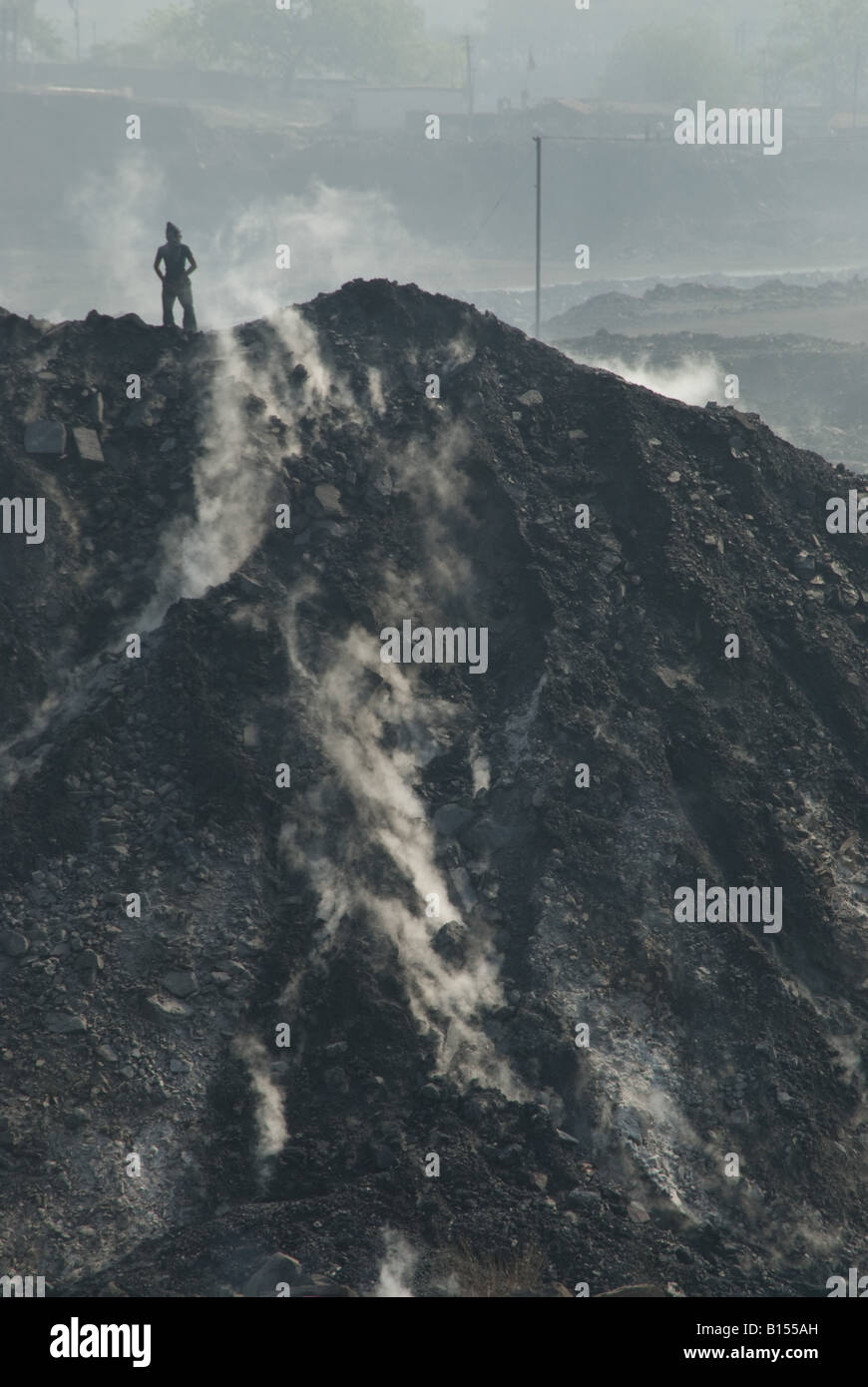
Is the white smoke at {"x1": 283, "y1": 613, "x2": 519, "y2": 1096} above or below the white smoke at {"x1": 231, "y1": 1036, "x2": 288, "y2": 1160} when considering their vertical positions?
above

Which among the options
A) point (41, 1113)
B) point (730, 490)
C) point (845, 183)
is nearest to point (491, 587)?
point (730, 490)

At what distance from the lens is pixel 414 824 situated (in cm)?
1316

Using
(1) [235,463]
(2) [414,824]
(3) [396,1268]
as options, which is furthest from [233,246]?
(3) [396,1268]

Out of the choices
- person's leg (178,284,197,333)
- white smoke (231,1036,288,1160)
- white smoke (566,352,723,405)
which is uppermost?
white smoke (566,352,723,405)

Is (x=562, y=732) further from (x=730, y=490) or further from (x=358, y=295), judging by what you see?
(x=358, y=295)

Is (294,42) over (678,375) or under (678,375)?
over

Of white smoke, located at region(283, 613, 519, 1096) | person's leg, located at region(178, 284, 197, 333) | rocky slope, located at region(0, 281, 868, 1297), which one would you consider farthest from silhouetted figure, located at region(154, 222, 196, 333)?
white smoke, located at region(283, 613, 519, 1096)

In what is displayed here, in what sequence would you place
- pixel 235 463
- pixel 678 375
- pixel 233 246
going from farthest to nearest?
pixel 233 246
pixel 678 375
pixel 235 463

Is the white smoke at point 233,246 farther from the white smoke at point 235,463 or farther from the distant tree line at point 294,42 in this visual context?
the white smoke at point 235,463

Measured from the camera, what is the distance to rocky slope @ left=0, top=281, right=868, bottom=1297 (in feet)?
35.6

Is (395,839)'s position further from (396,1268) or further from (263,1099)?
(396,1268)

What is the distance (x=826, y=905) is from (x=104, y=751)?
7.16m

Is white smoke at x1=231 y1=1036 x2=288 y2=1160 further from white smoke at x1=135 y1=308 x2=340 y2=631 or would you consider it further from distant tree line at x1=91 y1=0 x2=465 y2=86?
distant tree line at x1=91 y1=0 x2=465 y2=86

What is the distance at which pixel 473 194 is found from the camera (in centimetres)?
7000
